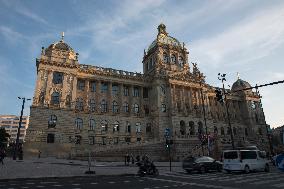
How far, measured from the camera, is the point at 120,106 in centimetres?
6172

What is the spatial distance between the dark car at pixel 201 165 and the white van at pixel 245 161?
4.55 ft

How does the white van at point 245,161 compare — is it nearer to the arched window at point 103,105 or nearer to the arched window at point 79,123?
the arched window at point 79,123

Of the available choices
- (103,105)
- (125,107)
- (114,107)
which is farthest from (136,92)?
(103,105)

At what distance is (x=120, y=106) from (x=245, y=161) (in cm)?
4213

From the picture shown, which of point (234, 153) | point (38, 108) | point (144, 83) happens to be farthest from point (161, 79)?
point (234, 153)

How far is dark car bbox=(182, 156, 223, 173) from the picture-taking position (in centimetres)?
2317

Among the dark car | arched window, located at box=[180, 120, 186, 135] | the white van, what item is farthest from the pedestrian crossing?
A: arched window, located at box=[180, 120, 186, 135]

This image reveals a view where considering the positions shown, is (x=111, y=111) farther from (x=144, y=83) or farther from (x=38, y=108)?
(x=38, y=108)

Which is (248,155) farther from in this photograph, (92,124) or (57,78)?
(57,78)

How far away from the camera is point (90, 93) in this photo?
5991 centimetres

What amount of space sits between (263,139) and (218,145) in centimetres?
3880

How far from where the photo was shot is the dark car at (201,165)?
23172mm

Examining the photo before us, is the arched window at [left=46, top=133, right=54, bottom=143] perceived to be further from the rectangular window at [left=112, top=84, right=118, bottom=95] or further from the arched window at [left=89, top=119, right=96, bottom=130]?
the rectangular window at [left=112, top=84, right=118, bottom=95]

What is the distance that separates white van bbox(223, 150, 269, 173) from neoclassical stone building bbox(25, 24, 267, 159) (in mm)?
22885
